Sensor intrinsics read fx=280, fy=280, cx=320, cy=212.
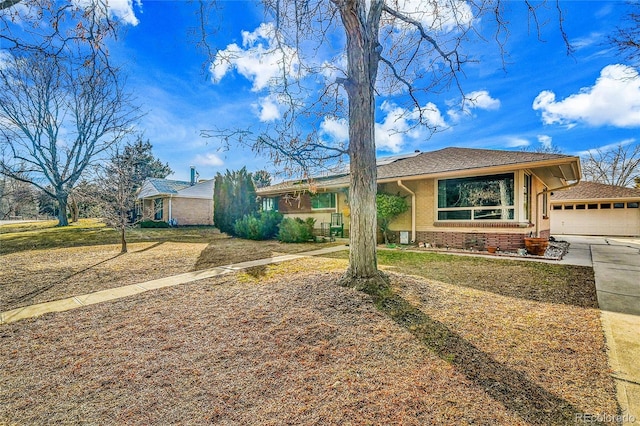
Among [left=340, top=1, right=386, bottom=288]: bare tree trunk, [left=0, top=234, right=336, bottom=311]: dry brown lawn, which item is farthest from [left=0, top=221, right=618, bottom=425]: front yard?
[left=0, top=234, right=336, bottom=311]: dry brown lawn

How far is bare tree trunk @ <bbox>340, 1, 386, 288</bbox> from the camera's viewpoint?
471 cm

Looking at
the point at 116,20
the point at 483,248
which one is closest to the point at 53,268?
the point at 116,20

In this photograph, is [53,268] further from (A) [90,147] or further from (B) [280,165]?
(A) [90,147]

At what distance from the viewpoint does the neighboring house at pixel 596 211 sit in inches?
648

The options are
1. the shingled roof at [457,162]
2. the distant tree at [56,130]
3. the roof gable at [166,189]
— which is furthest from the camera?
the roof gable at [166,189]

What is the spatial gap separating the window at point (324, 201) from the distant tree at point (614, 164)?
29.3 meters

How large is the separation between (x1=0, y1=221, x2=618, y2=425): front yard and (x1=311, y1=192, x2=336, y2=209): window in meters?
9.99

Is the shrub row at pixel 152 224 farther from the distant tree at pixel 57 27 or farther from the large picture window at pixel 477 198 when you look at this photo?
the large picture window at pixel 477 198

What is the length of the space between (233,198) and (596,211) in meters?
22.2

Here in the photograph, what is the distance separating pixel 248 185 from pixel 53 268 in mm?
9126

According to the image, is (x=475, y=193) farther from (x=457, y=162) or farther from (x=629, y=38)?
(x=629, y=38)

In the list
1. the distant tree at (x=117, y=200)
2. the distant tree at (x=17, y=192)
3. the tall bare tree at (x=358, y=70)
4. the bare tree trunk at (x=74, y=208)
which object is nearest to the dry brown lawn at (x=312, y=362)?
the tall bare tree at (x=358, y=70)

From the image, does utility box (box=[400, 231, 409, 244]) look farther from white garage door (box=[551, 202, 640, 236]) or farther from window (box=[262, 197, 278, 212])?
white garage door (box=[551, 202, 640, 236])

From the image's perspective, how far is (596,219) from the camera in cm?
1750
